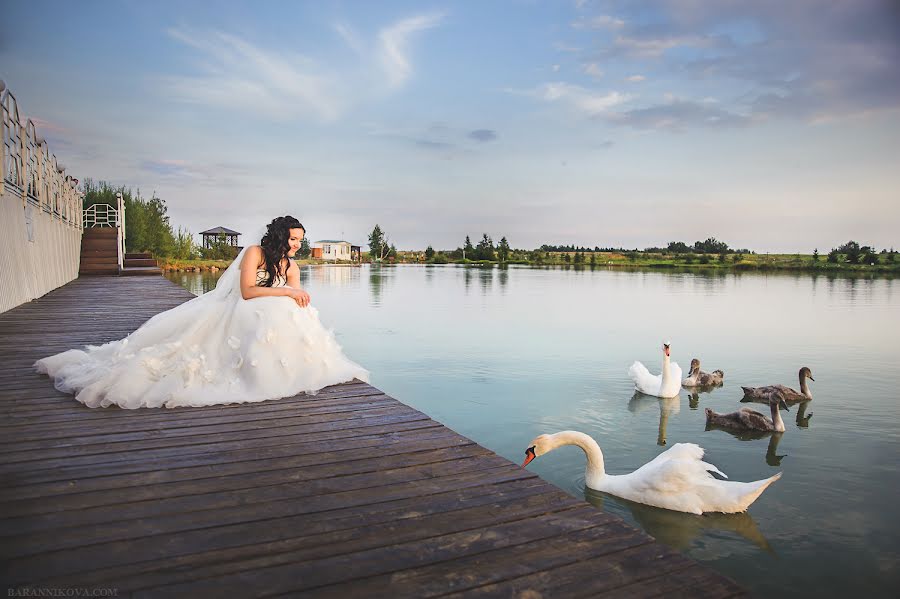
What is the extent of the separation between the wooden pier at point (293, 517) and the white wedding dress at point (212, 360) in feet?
A: 1.06

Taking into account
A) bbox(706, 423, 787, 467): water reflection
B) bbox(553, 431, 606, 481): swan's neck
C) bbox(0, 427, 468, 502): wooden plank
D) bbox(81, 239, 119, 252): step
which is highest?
bbox(81, 239, 119, 252): step

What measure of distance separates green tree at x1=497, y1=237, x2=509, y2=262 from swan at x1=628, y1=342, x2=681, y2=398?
302 ft

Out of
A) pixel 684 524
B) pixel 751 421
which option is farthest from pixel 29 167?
pixel 751 421

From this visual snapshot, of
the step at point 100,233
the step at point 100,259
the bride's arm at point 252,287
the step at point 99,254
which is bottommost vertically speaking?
the bride's arm at point 252,287

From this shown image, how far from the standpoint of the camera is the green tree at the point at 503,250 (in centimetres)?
10200

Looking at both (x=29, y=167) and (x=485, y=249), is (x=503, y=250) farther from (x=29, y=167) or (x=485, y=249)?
(x=29, y=167)

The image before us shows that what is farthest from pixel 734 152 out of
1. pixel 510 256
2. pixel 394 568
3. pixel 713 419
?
pixel 510 256

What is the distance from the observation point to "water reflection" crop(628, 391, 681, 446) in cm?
858

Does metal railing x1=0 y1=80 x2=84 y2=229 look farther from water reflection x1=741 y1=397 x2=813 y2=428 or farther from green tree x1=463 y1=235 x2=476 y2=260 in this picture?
green tree x1=463 y1=235 x2=476 y2=260

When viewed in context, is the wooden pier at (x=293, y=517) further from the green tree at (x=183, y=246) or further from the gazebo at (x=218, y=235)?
the gazebo at (x=218, y=235)

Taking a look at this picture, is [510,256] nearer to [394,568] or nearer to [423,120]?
[423,120]

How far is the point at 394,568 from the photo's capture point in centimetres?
212

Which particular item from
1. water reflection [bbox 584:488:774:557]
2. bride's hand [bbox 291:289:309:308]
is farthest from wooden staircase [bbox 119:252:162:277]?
water reflection [bbox 584:488:774:557]

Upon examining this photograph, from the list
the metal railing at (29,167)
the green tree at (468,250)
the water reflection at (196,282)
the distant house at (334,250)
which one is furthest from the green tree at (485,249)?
the metal railing at (29,167)
